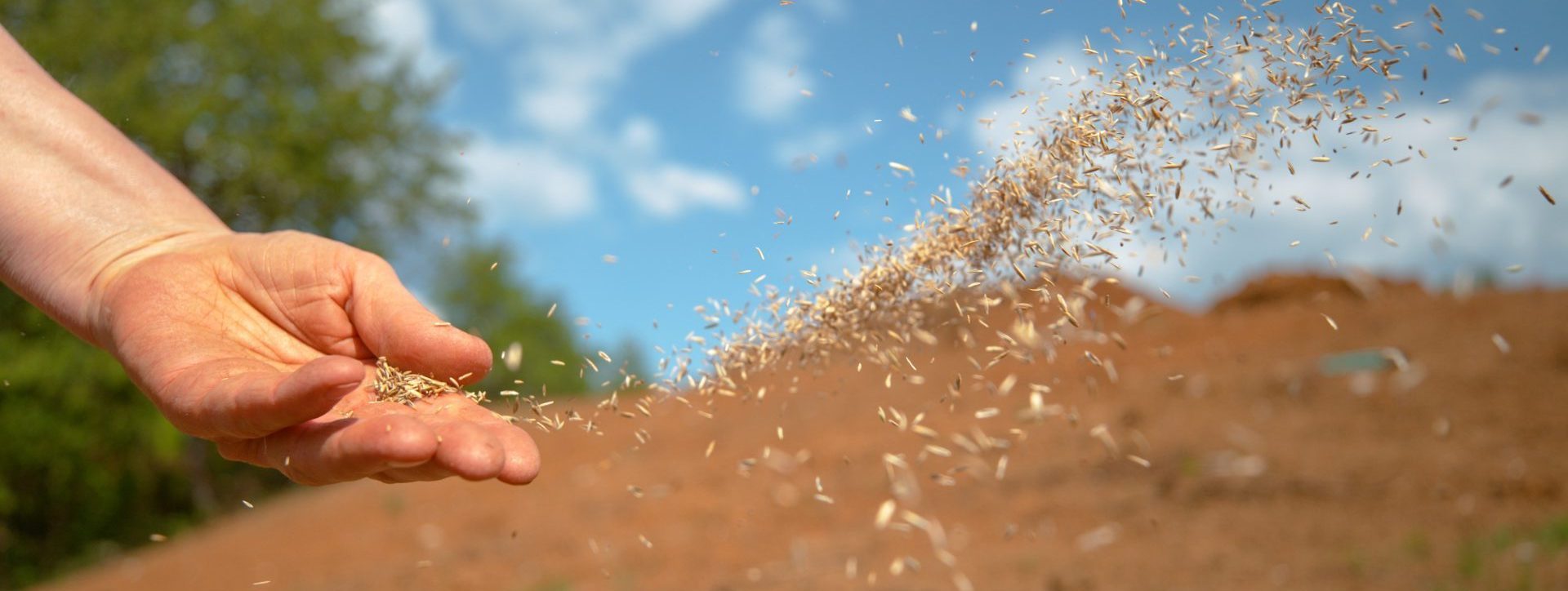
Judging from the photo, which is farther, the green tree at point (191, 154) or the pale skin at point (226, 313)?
the green tree at point (191, 154)

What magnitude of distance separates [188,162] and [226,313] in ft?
54.2

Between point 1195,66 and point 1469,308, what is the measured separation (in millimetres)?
8399

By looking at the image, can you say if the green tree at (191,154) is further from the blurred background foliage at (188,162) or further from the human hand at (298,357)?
the human hand at (298,357)

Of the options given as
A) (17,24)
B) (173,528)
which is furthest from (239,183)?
(173,528)

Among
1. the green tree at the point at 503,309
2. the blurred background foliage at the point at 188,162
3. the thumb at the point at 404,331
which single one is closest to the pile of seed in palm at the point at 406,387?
the thumb at the point at 404,331

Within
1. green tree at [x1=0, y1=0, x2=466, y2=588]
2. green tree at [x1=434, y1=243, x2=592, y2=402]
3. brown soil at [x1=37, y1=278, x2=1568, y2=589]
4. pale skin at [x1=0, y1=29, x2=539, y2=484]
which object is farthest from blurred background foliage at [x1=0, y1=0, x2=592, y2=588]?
pale skin at [x1=0, y1=29, x2=539, y2=484]

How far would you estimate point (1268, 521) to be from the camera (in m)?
6.62

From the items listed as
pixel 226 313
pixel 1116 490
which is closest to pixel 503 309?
pixel 1116 490

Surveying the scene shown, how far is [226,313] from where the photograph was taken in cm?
300

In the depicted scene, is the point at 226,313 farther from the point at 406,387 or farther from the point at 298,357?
the point at 406,387

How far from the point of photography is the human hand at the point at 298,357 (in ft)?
7.37

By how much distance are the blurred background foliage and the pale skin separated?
532 inches

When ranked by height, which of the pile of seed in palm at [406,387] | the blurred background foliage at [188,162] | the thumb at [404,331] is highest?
the thumb at [404,331]

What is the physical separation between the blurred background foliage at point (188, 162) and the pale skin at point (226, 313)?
44.3ft
